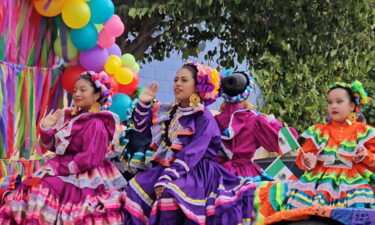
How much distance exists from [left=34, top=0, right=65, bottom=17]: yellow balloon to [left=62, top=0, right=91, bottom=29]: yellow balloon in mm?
50

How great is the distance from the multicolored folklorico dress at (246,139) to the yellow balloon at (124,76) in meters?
1.22

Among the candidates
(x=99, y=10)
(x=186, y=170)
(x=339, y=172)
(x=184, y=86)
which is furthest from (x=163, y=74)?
(x=339, y=172)

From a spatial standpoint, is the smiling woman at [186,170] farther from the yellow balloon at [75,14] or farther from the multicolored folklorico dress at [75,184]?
the yellow balloon at [75,14]

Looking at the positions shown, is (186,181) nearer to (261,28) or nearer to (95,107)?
(95,107)

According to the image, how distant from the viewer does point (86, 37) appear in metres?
6.77

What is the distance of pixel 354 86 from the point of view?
214 inches

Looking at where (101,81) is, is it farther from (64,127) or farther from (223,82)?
(223,82)

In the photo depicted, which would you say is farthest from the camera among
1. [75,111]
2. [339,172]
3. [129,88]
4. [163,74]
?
[163,74]

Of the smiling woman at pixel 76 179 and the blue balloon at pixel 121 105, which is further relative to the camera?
the blue balloon at pixel 121 105

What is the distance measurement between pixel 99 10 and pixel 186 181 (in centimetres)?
217

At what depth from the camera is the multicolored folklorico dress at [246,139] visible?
634cm

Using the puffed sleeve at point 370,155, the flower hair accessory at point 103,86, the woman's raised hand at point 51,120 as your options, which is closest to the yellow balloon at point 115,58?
the flower hair accessory at point 103,86

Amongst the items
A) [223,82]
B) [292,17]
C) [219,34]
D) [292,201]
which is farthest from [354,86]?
[219,34]

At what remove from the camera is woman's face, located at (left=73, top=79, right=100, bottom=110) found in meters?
6.04
